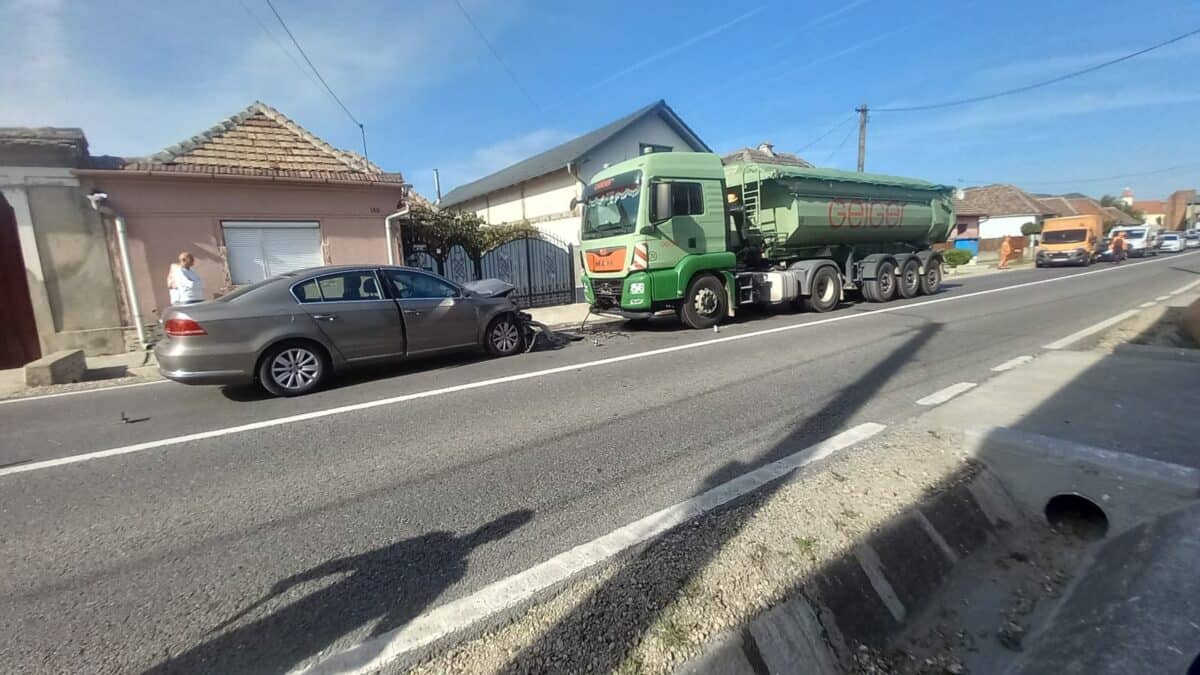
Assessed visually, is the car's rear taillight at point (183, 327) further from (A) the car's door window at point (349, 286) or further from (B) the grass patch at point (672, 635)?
(B) the grass patch at point (672, 635)

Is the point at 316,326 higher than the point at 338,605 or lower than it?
higher

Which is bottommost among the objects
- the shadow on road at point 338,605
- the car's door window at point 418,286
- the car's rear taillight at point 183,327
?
the shadow on road at point 338,605

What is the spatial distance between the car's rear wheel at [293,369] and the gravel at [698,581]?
198 inches

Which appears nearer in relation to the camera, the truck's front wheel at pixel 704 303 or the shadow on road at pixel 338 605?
the shadow on road at pixel 338 605

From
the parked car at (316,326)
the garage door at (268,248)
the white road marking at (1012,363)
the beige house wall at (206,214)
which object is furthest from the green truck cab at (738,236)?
the garage door at (268,248)

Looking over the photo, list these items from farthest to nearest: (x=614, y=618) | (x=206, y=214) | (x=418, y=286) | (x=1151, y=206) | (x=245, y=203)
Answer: (x=1151, y=206) < (x=245, y=203) < (x=206, y=214) < (x=418, y=286) < (x=614, y=618)

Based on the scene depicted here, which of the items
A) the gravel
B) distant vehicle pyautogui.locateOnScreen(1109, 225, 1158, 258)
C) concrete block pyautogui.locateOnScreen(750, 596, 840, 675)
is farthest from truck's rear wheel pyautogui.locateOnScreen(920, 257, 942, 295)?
distant vehicle pyautogui.locateOnScreen(1109, 225, 1158, 258)

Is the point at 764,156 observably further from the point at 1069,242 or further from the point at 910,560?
the point at 910,560

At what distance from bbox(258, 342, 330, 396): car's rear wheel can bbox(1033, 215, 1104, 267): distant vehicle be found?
32.3 metres

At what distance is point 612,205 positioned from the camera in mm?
9383

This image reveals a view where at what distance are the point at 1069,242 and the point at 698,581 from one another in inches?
1277

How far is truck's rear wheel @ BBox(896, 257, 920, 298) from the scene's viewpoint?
45.2 feet

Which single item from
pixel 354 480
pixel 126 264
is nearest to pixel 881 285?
pixel 354 480

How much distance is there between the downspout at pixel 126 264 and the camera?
922 centimetres
